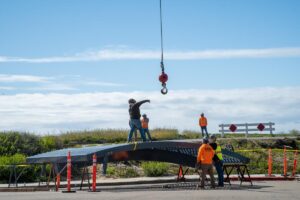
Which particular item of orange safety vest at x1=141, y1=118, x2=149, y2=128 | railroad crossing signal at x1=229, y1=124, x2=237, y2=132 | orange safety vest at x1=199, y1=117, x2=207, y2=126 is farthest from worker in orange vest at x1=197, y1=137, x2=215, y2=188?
railroad crossing signal at x1=229, y1=124, x2=237, y2=132

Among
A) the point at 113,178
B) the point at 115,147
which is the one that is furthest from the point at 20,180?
the point at 115,147

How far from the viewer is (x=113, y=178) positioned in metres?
32.3

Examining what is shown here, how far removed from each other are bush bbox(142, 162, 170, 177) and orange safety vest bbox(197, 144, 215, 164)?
1031 centimetres

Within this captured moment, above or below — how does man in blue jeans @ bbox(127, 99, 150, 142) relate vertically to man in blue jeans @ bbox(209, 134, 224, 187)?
above

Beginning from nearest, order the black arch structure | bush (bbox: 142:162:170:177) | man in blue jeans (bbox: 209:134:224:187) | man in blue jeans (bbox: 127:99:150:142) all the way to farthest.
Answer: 1. man in blue jeans (bbox: 209:134:224:187)
2. the black arch structure
3. man in blue jeans (bbox: 127:99:150:142)
4. bush (bbox: 142:162:170:177)

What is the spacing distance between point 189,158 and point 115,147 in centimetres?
573

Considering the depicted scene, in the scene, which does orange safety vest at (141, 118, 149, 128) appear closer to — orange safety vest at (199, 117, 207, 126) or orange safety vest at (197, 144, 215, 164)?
orange safety vest at (199, 117, 207, 126)

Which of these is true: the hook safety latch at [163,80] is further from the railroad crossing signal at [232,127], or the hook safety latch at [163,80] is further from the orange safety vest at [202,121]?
the railroad crossing signal at [232,127]

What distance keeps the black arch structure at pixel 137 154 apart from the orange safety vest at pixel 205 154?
269 cm

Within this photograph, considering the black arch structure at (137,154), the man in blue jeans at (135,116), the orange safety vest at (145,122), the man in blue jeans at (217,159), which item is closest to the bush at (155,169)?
the orange safety vest at (145,122)

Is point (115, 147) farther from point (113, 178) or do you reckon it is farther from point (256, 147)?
point (256, 147)

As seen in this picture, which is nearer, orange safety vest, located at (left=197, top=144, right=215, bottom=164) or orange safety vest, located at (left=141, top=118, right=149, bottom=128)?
orange safety vest, located at (left=197, top=144, right=215, bottom=164)

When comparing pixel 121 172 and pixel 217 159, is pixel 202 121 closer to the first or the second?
pixel 121 172

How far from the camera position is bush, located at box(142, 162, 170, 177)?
108 ft
